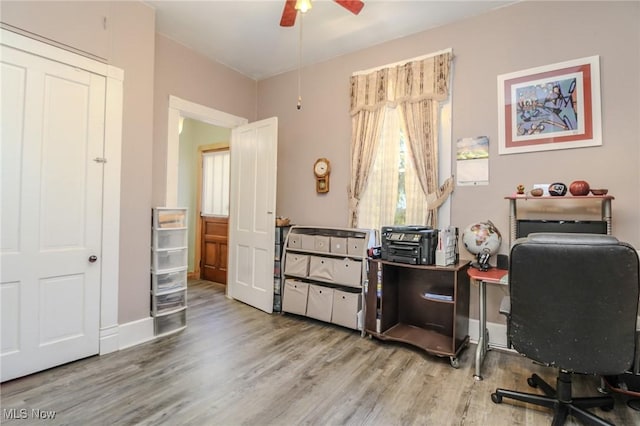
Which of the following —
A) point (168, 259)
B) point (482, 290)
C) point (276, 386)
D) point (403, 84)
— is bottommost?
point (276, 386)

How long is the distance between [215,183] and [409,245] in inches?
143

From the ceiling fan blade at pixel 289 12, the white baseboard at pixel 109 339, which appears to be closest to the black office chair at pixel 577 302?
the ceiling fan blade at pixel 289 12

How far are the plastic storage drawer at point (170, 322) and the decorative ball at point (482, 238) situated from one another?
2828 mm

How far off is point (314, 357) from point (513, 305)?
1.59 meters

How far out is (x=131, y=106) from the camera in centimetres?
277

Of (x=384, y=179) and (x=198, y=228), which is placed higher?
(x=384, y=179)

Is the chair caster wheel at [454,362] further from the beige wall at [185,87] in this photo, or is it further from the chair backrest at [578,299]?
the beige wall at [185,87]

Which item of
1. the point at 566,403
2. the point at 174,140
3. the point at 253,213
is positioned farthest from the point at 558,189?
the point at 174,140

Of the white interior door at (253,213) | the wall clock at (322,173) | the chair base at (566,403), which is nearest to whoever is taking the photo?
the chair base at (566,403)

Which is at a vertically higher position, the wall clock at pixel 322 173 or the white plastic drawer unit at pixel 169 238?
the wall clock at pixel 322 173

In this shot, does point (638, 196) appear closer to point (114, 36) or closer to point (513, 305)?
point (513, 305)

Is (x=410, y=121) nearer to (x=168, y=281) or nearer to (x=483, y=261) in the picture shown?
(x=483, y=261)

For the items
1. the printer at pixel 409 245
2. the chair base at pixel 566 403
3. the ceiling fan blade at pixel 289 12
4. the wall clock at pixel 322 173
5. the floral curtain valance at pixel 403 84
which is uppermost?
the ceiling fan blade at pixel 289 12

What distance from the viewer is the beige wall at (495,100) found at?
2.36 meters
